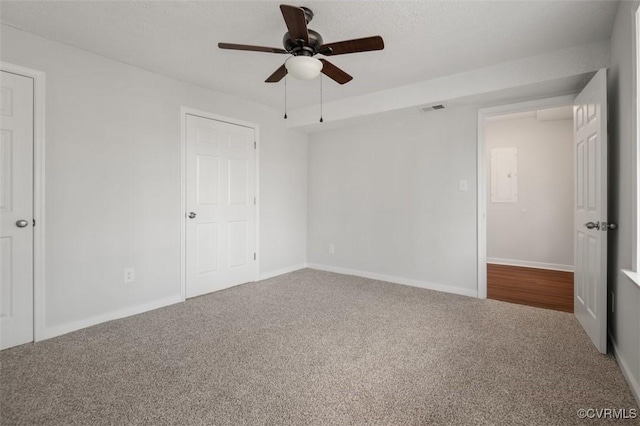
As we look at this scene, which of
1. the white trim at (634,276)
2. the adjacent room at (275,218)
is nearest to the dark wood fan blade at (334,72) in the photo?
the adjacent room at (275,218)

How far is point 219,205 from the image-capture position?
3.88 meters

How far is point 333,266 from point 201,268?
2002 millimetres

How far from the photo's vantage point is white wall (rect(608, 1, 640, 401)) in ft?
6.00

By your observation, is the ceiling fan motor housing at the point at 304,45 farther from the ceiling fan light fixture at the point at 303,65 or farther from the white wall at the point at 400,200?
the white wall at the point at 400,200

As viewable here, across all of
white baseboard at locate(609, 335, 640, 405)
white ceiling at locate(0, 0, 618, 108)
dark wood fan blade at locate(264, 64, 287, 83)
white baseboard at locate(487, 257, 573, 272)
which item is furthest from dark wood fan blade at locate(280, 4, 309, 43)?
white baseboard at locate(487, 257, 573, 272)

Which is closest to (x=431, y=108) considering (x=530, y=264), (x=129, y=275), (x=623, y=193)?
(x=623, y=193)

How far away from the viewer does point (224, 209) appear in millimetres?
3938

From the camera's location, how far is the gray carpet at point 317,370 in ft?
5.33

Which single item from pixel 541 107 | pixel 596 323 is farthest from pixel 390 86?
pixel 596 323

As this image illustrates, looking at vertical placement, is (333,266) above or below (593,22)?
below

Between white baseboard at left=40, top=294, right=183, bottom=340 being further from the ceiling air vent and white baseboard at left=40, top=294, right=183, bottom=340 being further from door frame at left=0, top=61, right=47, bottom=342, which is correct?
the ceiling air vent

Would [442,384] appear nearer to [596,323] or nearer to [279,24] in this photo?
[596,323]

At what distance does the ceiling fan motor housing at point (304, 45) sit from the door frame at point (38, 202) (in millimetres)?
2016

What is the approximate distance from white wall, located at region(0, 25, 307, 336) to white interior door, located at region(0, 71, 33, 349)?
12 cm
